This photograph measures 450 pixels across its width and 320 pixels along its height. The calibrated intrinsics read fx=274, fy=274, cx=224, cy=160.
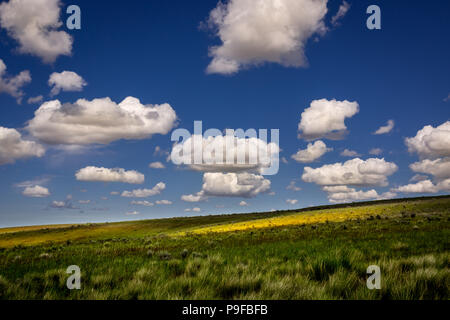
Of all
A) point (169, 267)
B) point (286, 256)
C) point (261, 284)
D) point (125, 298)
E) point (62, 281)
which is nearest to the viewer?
point (125, 298)

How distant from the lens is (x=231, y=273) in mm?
5359

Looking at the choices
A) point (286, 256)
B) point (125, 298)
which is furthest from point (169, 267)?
point (286, 256)

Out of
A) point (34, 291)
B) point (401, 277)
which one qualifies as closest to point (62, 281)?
point (34, 291)

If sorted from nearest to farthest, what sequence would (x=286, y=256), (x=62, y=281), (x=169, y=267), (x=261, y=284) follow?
(x=261, y=284) → (x=62, y=281) → (x=169, y=267) → (x=286, y=256)
